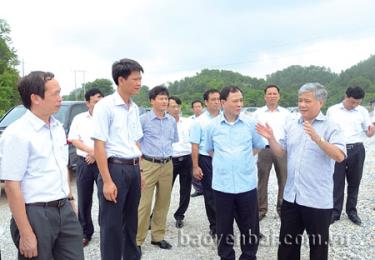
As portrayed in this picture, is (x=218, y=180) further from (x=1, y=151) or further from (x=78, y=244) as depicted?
(x=1, y=151)

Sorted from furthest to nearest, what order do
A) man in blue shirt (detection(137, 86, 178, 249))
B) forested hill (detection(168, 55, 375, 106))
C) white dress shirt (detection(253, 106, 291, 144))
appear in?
forested hill (detection(168, 55, 375, 106)) → white dress shirt (detection(253, 106, 291, 144)) → man in blue shirt (detection(137, 86, 178, 249))

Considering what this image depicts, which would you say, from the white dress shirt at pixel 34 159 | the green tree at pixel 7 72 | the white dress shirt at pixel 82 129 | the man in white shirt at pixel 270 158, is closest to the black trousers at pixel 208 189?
the man in white shirt at pixel 270 158

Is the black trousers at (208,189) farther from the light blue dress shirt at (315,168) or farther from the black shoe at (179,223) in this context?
the light blue dress shirt at (315,168)

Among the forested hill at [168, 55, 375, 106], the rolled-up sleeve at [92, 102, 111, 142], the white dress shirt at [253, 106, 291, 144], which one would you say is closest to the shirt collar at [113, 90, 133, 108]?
the rolled-up sleeve at [92, 102, 111, 142]

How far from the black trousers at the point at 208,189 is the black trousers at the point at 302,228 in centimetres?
143

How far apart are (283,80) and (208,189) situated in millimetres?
63899

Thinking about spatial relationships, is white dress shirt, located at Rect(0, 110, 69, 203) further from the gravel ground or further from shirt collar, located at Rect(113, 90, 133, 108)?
the gravel ground

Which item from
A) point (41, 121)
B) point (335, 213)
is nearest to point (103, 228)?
point (41, 121)

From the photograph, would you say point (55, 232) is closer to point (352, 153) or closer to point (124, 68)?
point (124, 68)

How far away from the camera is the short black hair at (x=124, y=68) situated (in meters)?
3.23

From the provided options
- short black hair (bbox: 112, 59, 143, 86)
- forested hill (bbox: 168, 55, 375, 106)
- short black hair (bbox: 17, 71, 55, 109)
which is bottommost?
short black hair (bbox: 17, 71, 55, 109)

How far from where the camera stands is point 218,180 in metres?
3.79

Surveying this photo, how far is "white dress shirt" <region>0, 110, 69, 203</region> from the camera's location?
7.59 feet

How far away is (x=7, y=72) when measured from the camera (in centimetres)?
2980
